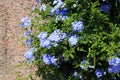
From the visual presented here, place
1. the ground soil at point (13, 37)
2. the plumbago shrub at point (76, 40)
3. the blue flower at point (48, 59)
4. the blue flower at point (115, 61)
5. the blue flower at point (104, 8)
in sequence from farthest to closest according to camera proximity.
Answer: the ground soil at point (13, 37) → the blue flower at point (104, 8) → the blue flower at point (48, 59) → the plumbago shrub at point (76, 40) → the blue flower at point (115, 61)

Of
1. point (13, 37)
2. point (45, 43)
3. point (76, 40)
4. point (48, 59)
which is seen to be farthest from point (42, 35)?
point (13, 37)

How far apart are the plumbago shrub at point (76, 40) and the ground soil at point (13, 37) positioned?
26 cm

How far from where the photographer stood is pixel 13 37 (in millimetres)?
4676

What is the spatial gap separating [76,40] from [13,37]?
911 mm

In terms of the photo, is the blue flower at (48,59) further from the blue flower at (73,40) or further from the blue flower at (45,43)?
the blue flower at (73,40)

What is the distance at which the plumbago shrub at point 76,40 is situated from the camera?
4020mm

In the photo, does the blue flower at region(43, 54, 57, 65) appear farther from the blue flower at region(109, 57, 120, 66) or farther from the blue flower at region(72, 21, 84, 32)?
the blue flower at region(109, 57, 120, 66)

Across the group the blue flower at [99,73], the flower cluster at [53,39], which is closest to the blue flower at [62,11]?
the flower cluster at [53,39]

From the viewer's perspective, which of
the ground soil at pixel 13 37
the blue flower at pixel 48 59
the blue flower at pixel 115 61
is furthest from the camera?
the ground soil at pixel 13 37

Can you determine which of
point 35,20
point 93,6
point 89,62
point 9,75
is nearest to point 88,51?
point 89,62

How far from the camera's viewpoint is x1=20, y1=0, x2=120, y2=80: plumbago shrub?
4.02 m

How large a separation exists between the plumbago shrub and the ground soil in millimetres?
259

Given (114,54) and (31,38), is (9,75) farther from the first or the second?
(114,54)

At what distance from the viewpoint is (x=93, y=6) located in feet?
13.3
